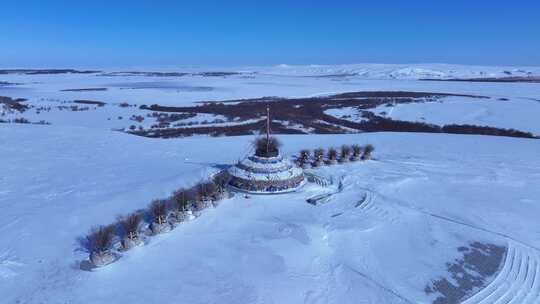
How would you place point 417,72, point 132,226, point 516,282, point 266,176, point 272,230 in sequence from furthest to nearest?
point 417,72, point 266,176, point 272,230, point 132,226, point 516,282

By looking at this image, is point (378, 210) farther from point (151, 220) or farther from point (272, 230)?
point (151, 220)

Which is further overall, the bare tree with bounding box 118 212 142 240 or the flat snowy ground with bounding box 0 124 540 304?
the bare tree with bounding box 118 212 142 240

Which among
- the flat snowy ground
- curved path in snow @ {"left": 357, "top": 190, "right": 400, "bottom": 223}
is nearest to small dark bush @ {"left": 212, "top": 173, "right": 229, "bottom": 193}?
the flat snowy ground

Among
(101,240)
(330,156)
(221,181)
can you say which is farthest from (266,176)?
(101,240)

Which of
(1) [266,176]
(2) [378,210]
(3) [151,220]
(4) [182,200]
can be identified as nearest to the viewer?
(3) [151,220]

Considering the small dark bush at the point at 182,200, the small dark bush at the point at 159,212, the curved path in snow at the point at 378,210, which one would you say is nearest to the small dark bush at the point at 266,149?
the small dark bush at the point at 182,200

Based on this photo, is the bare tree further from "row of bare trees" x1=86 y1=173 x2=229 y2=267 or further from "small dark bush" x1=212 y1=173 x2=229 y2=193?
"small dark bush" x1=212 y1=173 x2=229 y2=193

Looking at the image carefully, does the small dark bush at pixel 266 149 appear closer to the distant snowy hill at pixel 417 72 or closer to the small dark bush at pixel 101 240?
the small dark bush at pixel 101 240
